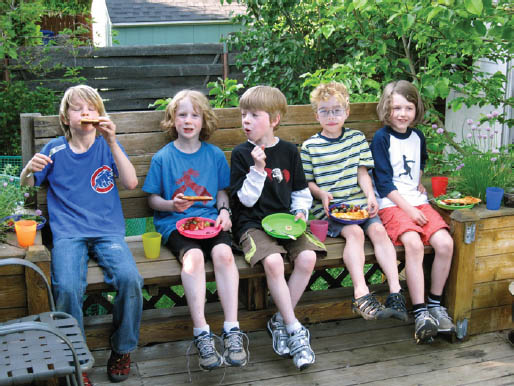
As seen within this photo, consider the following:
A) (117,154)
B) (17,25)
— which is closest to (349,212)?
(117,154)

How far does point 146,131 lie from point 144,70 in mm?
5158

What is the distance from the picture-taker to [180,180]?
2998 mm

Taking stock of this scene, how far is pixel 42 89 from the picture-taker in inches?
258

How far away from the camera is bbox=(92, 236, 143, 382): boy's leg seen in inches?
99.7

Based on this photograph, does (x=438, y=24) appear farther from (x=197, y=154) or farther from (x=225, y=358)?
(x=225, y=358)

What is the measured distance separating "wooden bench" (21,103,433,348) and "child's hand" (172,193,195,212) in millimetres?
234

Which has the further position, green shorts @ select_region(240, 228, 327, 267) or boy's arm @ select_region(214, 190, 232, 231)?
boy's arm @ select_region(214, 190, 232, 231)

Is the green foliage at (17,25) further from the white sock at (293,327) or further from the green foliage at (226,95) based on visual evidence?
the white sock at (293,327)

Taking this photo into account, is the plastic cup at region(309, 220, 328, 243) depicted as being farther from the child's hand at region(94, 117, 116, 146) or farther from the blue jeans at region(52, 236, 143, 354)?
the child's hand at region(94, 117, 116, 146)

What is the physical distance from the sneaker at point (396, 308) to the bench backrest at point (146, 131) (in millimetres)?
1076

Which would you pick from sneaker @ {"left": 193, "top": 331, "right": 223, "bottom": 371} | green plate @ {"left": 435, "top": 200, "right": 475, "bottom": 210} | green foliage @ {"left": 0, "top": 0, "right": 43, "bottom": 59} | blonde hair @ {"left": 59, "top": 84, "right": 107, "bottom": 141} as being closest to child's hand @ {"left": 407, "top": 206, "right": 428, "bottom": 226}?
green plate @ {"left": 435, "top": 200, "right": 475, "bottom": 210}

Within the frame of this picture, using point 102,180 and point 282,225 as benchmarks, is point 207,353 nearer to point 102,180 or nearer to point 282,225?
point 282,225

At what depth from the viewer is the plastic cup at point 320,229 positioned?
2965mm

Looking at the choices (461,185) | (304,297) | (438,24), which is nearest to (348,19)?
(438,24)
